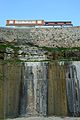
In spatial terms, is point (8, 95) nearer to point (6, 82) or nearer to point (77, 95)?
point (6, 82)

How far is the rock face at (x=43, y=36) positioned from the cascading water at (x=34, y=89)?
16.9 feet

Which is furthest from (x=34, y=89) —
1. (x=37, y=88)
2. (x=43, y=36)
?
(x=43, y=36)

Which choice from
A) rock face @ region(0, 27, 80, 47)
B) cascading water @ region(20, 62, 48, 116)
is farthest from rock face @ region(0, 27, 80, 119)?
rock face @ region(0, 27, 80, 47)

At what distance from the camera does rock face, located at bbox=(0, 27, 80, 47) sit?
2517 centimetres

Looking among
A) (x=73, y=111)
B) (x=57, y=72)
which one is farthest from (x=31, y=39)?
(x=73, y=111)

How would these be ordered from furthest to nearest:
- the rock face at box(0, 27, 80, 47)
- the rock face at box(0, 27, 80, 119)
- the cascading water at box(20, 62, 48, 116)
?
1. the rock face at box(0, 27, 80, 47)
2. the cascading water at box(20, 62, 48, 116)
3. the rock face at box(0, 27, 80, 119)

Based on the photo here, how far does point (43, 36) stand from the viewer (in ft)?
83.8

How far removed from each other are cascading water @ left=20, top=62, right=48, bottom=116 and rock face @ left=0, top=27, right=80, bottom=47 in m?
5.14

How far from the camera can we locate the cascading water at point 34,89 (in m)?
19.3

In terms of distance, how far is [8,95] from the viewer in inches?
749

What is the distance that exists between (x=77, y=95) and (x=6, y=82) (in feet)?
12.7

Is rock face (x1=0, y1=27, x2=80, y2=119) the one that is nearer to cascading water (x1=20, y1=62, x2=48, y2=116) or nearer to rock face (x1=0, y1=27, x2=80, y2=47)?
cascading water (x1=20, y1=62, x2=48, y2=116)

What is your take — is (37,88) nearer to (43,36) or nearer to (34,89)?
(34,89)

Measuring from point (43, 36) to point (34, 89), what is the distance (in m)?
6.73
